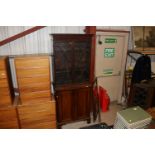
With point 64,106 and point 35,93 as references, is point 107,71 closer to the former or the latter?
point 64,106

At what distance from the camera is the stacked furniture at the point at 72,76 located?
2523 millimetres

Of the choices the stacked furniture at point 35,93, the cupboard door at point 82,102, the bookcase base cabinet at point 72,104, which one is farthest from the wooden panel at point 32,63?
the cupboard door at point 82,102

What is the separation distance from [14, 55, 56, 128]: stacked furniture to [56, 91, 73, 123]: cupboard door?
0.38 feet

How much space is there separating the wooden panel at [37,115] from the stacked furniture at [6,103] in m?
0.13

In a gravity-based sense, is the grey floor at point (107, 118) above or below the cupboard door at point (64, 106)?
below

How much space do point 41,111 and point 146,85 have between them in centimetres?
230

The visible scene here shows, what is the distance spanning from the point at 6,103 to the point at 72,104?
3.88 ft

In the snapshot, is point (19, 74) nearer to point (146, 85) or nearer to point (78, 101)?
point (78, 101)

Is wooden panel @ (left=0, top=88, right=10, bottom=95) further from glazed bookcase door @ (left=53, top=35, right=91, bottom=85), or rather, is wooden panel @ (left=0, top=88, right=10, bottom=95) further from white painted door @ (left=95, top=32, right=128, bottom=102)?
white painted door @ (left=95, top=32, right=128, bottom=102)

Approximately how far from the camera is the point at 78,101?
9.27 feet

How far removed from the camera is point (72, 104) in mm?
2803

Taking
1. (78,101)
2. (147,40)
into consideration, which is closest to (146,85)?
(147,40)

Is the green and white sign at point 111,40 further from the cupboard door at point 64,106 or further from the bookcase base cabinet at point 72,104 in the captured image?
the cupboard door at point 64,106
